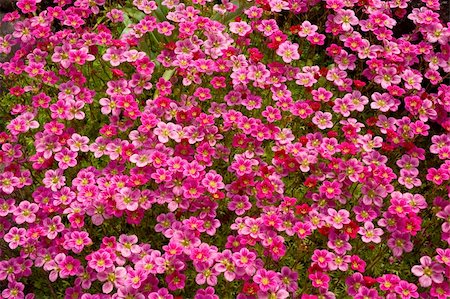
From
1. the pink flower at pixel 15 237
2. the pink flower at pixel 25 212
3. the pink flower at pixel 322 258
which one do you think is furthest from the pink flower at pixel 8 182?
the pink flower at pixel 322 258

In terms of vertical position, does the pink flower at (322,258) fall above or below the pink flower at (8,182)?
below

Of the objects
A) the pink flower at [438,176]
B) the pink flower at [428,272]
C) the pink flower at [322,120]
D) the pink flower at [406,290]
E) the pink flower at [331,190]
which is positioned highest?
the pink flower at [322,120]

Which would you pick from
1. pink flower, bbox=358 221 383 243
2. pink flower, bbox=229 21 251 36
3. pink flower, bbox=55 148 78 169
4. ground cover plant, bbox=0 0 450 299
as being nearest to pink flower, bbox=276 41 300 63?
ground cover plant, bbox=0 0 450 299

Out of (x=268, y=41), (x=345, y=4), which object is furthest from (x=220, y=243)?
(x=345, y=4)

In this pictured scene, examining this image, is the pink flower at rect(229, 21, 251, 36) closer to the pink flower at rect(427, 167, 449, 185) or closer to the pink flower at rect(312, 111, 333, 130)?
the pink flower at rect(312, 111, 333, 130)

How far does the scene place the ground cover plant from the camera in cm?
349

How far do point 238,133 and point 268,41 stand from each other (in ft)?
3.66

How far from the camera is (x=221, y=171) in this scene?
437cm

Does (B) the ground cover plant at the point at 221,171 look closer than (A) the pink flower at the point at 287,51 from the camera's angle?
Yes

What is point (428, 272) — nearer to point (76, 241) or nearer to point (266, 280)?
point (266, 280)

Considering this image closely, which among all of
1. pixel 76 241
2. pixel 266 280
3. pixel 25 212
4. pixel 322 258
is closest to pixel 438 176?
pixel 322 258

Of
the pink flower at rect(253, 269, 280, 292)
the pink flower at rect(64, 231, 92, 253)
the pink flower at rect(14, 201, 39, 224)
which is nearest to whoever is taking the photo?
the pink flower at rect(253, 269, 280, 292)

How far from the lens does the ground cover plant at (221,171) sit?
349 cm

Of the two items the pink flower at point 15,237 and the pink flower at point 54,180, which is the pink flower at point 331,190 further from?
the pink flower at point 15,237
